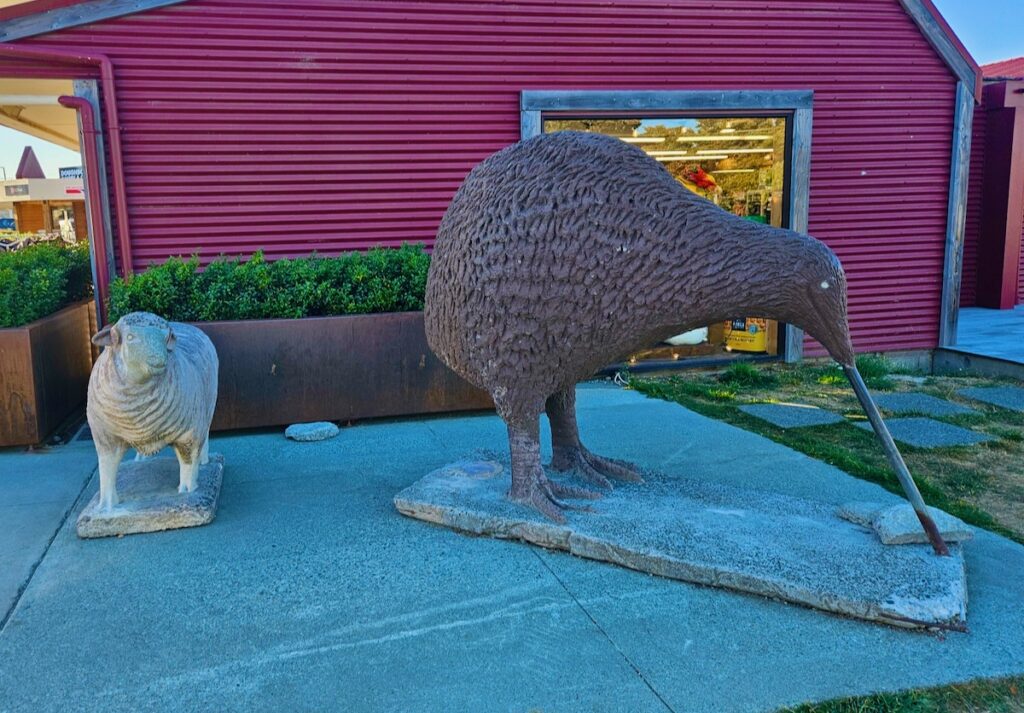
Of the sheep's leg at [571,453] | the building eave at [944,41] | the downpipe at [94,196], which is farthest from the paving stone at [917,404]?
the downpipe at [94,196]

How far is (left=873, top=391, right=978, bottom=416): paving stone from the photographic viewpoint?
6133 mm

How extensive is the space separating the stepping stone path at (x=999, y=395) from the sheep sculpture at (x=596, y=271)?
158 inches

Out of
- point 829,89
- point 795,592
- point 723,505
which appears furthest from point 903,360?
point 795,592

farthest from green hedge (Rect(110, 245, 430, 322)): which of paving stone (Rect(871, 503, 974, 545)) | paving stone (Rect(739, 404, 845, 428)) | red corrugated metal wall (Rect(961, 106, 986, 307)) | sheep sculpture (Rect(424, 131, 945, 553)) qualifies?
red corrugated metal wall (Rect(961, 106, 986, 307))

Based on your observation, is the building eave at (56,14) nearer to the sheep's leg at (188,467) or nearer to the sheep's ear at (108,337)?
the sheep's ear at (108,337)

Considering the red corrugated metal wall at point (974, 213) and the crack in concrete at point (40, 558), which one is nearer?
the crack in concrete at point (40, 558)

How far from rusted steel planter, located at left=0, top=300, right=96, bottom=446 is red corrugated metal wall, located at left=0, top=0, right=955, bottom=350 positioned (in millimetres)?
1103

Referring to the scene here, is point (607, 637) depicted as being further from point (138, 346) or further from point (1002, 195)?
point (1002, 195)

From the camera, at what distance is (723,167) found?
329 inches

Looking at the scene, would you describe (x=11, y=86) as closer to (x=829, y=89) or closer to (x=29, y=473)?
(x=29, y=473)

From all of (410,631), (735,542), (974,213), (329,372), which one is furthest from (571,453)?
(974,213)

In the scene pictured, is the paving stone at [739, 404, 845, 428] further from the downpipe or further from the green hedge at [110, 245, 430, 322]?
the downpipe

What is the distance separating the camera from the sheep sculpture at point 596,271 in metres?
3.16

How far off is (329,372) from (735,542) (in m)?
3.51
